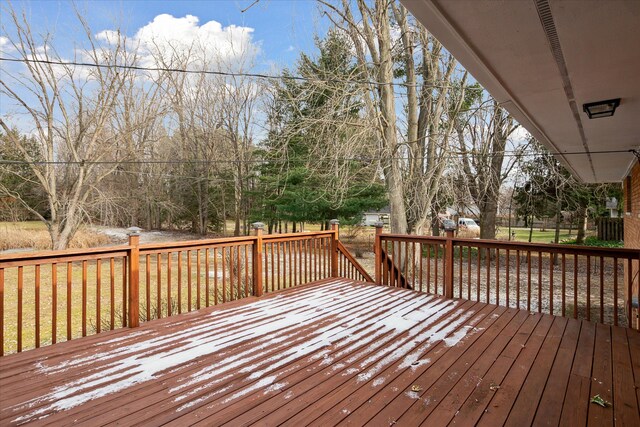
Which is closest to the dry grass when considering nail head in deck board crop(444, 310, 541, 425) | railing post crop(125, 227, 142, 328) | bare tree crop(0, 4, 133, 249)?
bare tree crop(0, 4, 133, 249)

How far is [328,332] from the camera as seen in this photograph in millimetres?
3172

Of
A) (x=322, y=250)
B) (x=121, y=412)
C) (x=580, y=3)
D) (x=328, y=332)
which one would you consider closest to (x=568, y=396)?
(x=328, y=332)

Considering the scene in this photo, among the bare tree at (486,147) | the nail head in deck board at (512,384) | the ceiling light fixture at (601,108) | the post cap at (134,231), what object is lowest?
the nail head in deck board at (512,384)

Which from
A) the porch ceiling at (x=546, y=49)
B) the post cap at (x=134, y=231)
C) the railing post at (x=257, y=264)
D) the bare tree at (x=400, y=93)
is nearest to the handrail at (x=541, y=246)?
the porch ceiling at (x=546, y=49)

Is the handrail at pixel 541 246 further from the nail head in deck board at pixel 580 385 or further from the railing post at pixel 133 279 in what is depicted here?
the railing post at pixel 133 279

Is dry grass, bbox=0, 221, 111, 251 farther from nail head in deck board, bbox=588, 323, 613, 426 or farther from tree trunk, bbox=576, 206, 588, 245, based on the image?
tree trunk, bbox=576, 206, 588, 245

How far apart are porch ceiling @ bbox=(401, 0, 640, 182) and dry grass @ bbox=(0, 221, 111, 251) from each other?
14884 mm

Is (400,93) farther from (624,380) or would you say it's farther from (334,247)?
(624,380)

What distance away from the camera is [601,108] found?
255cm

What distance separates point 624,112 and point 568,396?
2303 mm

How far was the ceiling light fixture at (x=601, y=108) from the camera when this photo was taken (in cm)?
246

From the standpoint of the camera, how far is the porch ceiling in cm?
141

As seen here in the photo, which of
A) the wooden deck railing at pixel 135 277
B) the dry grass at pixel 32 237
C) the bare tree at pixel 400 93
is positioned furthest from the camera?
the dry grass at pixel 32 237

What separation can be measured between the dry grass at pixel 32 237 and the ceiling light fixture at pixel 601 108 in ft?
50.0
